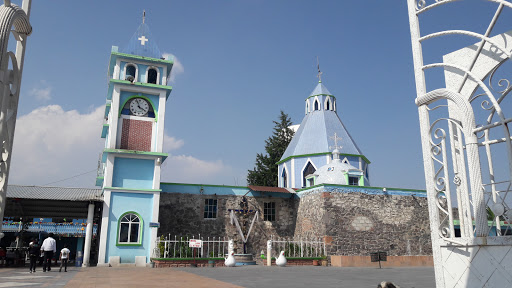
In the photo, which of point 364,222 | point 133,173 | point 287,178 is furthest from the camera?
point 287,178

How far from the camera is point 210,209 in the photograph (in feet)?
68.0

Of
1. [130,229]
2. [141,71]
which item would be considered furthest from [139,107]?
[130,229]

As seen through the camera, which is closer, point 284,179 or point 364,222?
point 364,222

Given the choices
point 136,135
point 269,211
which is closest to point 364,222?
point 269,211

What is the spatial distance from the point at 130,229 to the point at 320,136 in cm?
1475

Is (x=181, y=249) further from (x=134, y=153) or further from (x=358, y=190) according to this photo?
(x=358, y=190)

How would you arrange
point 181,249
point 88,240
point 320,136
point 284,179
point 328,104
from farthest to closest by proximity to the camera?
1. point 328,104
2. point 284,179
3. point 320,136
4. point 181,249
5. point 88,240

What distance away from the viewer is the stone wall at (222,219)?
19844mm

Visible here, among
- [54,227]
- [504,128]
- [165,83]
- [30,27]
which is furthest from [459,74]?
[54,227]

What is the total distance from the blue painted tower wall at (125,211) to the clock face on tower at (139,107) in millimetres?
4040

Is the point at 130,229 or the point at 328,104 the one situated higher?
the point at 328,104

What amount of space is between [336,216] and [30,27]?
1765cm

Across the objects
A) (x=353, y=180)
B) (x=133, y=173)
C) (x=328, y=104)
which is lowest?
(x=133, y=173)

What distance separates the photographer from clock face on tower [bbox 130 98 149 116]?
63.2 feet
